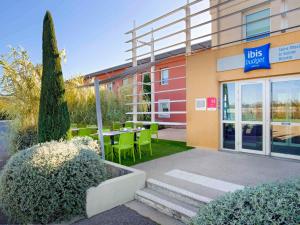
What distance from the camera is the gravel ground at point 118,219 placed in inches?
130

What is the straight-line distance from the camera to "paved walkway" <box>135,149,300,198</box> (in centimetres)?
406

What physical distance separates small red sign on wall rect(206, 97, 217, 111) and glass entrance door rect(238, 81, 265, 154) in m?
0.78

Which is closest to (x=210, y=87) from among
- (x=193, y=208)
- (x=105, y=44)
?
(x=193, y=208)

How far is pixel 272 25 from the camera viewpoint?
291 inches

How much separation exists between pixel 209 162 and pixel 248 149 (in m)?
1.67

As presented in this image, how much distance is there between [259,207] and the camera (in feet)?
5.65

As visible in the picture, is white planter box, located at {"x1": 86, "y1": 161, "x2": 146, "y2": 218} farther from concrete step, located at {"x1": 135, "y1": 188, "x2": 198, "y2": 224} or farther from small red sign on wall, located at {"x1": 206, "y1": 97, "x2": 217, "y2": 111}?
small red sign on wall, located at {"x1": 206, "y1": 97, "x2": 217, "y2": 111}

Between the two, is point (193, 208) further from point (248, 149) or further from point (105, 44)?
point (105, 44)

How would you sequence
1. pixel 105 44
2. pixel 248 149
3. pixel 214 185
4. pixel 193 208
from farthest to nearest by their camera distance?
1. pixel 105 44
2. pixel 248 149
3. pixel 214 185
4. pixel 193 208

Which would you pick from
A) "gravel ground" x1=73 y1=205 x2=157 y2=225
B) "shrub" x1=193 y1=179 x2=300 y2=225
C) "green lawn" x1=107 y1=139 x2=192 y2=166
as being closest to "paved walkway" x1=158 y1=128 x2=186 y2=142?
"green lawn" x1=107 y1=139 x2=192 y2=166

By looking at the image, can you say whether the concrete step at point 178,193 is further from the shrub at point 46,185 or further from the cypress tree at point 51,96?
the cypress tree at point 51,96

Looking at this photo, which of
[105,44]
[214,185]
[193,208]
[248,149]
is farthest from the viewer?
[105,44]

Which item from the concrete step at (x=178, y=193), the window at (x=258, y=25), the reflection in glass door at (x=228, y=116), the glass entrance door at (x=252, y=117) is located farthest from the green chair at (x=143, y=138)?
the window at (x=258, y=25)

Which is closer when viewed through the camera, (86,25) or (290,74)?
(290,74)
